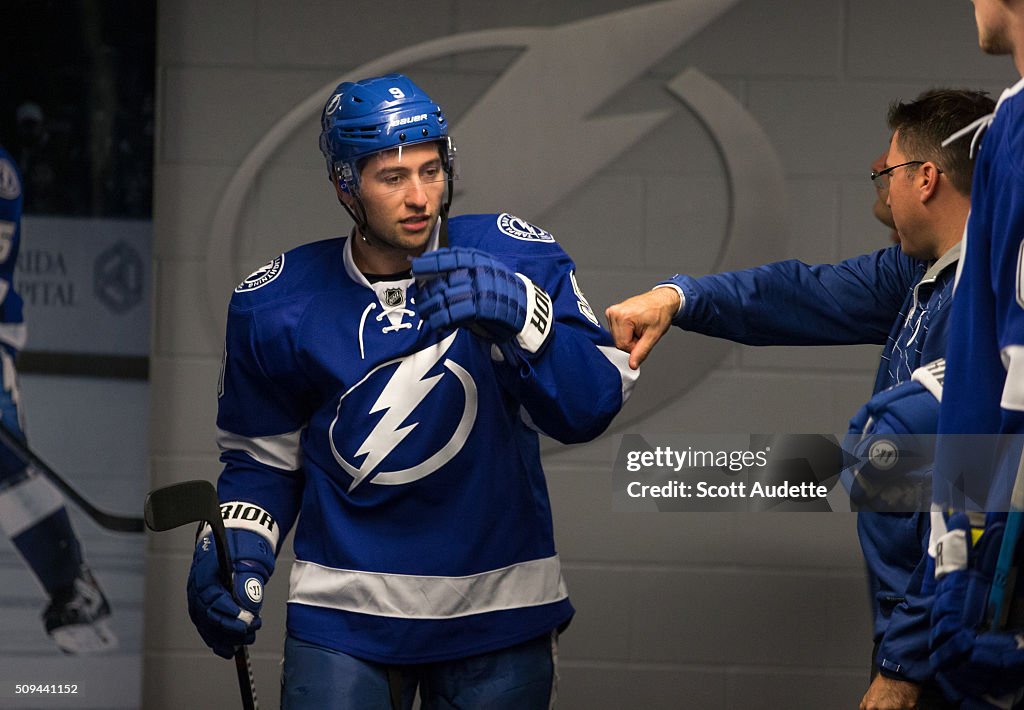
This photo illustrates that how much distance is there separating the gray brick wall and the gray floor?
103mm

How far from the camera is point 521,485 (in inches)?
75.0

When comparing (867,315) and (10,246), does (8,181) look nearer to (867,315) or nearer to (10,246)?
(10,246)

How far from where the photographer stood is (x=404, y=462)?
184 cm

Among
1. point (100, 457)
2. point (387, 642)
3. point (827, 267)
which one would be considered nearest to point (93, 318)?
point (100, 457)

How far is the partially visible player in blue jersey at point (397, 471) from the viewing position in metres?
1.84

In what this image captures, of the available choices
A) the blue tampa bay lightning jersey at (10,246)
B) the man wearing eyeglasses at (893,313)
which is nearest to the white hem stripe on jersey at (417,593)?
the man wearing eyeglasses at (893,313)

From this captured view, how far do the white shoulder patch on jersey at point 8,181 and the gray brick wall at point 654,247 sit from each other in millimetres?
332

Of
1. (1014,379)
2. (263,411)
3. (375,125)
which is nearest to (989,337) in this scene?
(1014,379)

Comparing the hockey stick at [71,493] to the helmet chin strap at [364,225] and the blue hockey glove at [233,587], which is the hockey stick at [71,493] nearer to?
the blue hockey glove at [233,587]

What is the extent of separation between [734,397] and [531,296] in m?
1.45

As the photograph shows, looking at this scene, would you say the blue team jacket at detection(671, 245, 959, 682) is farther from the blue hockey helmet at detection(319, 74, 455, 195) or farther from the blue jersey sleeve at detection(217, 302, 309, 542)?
the blue jersey sleeve at detection(217, 302, 309, 542)

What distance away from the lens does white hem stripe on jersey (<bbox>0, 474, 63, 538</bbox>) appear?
9.56 feet

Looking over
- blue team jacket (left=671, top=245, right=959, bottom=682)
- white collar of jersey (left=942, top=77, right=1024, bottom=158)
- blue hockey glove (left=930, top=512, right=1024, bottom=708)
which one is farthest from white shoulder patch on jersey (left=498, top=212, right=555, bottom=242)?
blue hockey glove (left=930, top=512, right=1024, bottom=708)

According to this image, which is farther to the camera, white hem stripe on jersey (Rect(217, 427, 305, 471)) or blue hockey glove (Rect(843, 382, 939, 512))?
white hem stripe on jersey (Rect(217, 427, 305, 471))
